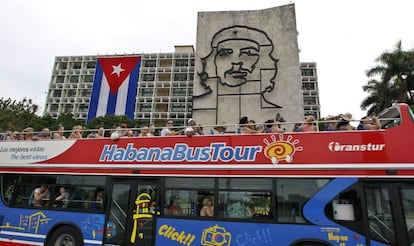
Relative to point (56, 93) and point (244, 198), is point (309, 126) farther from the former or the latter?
point (56, 93)

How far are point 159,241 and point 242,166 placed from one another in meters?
2.47

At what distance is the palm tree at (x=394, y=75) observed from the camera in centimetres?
2167

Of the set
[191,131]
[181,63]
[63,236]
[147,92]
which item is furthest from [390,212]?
[181,63]

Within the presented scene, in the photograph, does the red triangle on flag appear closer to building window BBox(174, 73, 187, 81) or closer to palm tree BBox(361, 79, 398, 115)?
palm tree BBox(361, 79, 398, 115)

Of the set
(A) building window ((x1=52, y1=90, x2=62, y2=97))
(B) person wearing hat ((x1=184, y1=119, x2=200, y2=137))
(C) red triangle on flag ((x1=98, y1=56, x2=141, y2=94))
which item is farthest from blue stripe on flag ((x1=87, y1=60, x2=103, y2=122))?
(A) building window ((x1=52, y1=90, x2=62, y2=97))

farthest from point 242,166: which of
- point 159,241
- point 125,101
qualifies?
point 125,101

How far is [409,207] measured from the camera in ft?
15.6

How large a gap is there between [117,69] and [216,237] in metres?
14.3

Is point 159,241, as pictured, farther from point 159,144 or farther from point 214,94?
point 214,94

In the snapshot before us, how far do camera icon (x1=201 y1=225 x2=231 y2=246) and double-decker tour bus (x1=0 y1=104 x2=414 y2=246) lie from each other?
2 cm

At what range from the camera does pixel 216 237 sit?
5.61 metres

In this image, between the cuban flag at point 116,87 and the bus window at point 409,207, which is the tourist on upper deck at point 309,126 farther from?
the cuban flag at point 116,87

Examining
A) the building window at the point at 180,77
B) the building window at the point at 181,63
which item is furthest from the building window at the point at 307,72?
the building window at the point at 180,77

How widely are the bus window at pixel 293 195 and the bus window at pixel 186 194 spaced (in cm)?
146
